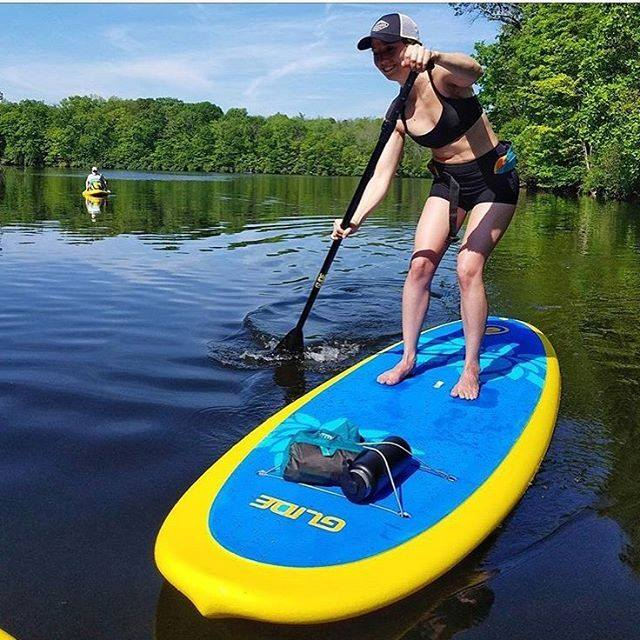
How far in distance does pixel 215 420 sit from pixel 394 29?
114 inches

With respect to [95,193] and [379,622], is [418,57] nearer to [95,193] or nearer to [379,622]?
[379,622]

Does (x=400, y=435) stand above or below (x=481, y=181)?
below

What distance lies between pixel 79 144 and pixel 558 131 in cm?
8247

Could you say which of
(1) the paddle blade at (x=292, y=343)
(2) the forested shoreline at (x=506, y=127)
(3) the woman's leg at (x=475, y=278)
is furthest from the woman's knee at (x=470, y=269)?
(2) the forested shoreline at (x=506, y=127)

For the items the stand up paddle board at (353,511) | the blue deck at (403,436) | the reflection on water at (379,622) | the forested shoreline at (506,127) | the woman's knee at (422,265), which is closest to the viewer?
the stand up paddle board at (353,511)

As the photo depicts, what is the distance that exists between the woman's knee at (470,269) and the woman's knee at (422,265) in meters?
0.27

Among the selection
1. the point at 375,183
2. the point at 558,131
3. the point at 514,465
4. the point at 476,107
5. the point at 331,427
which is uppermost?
the point at 558,131

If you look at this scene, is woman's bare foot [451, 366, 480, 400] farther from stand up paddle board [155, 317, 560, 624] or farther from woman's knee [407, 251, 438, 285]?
woman's knee [407, 251, 438, 285]

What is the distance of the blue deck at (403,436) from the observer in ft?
9.11

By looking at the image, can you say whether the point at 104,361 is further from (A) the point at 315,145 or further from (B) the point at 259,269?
(A) the point at 315,145

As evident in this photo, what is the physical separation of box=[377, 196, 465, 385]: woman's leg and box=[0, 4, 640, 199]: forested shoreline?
67.1 feet

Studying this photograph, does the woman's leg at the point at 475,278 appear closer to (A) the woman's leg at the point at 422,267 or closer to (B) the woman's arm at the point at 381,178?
(A) the woman's leg at the point at 422,267

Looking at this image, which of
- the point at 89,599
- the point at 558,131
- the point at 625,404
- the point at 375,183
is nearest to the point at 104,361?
the point at 375,183

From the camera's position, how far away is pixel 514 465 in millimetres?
3568
